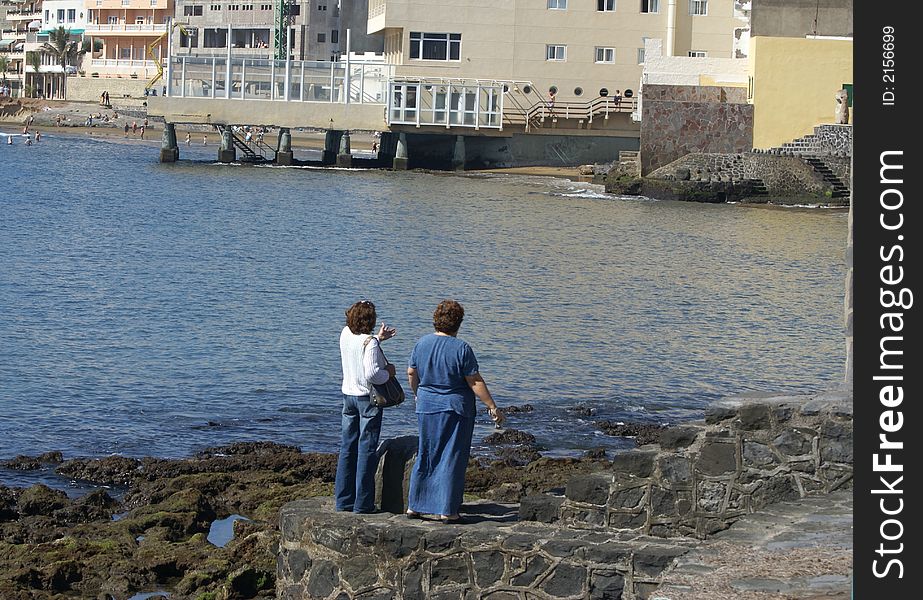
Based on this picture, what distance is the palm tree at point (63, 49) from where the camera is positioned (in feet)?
438

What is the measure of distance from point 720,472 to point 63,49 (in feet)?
430

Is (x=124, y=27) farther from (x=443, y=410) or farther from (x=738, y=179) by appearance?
(x=443, y=410)

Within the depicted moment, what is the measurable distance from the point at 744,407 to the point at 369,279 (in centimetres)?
2189

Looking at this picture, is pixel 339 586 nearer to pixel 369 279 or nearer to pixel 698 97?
pixel 369 279

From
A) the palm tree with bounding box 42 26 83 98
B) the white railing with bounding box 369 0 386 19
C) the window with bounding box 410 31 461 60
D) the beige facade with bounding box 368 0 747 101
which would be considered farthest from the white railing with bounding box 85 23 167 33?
the beige facade with bounding box 368 0 747 101

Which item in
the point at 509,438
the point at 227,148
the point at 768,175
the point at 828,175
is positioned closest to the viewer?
the point at 509,438

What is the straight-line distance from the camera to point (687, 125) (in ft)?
180

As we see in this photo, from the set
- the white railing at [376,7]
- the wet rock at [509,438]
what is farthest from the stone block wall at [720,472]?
the white railing at [376,7]

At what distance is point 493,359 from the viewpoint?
22.2m

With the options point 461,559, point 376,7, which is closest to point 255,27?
point 376,7

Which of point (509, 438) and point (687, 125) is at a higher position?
point (687, 125)

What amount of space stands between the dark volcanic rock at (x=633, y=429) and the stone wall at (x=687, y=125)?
37.7 meters

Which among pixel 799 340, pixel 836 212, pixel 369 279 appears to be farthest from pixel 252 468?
pixel 836 212

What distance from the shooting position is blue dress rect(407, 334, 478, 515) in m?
10.0
